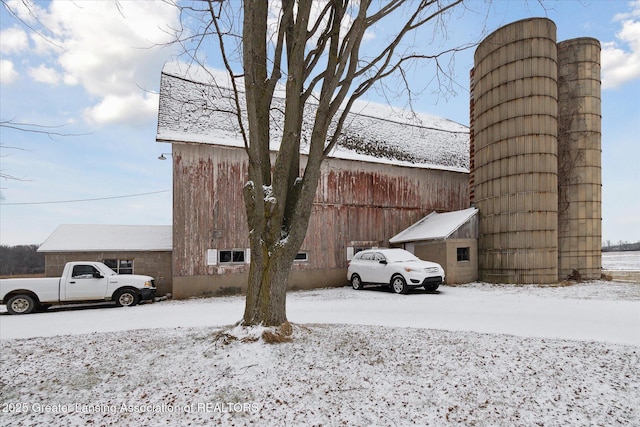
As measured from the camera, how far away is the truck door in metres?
13.0

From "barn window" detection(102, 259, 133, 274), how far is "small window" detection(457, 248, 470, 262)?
1515 centimetres

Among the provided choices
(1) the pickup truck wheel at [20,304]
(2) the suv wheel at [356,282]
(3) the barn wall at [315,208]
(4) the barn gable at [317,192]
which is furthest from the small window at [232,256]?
(1) the pickup truck wheel at [20,304]

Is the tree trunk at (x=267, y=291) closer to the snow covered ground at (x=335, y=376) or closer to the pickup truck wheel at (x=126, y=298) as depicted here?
the snow covered ground at (x=335, y=376)

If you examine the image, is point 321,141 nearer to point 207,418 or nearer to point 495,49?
point 207,418

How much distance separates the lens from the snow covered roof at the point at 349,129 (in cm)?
1647

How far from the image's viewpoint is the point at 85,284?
1323 cm

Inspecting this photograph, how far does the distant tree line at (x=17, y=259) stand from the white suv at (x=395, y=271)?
4113cm

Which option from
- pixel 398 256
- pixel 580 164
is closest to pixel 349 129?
pixel 398 256

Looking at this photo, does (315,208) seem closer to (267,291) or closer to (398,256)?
(398,256)

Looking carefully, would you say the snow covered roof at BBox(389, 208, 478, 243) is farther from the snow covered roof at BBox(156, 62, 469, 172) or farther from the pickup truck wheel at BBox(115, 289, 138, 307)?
the pickup truck wheel at BBox(115, 289, 138, 307)

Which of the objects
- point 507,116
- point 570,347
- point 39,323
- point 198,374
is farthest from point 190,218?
point 507,116

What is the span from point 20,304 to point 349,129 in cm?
1654

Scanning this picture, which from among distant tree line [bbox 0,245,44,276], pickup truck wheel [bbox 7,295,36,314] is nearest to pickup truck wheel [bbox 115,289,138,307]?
pickup truck wheel [bbox 7,295,36,314]

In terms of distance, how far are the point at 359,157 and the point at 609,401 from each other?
52.5ft
